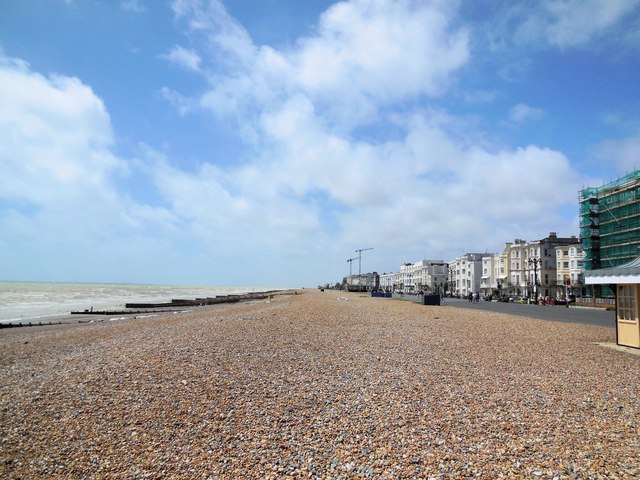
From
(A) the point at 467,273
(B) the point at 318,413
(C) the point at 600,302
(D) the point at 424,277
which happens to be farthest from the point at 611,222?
(D) the point at 424,277

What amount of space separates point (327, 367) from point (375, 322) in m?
10.1

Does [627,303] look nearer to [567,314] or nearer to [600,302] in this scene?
[567,314]

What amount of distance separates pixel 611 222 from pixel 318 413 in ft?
220

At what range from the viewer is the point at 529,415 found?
6379mm

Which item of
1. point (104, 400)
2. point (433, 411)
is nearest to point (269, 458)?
point (433, 411)

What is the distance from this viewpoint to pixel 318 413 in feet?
21.3

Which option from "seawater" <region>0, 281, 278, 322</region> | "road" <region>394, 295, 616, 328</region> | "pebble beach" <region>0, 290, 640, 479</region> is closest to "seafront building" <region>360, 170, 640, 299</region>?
"road" <region>394, 295, 616, 328</region>

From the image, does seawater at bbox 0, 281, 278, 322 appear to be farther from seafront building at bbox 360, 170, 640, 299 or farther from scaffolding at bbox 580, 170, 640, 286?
scaffolding at bbox 580, 170, 640, 286

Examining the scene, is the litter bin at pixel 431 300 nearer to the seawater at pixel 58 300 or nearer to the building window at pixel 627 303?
the building window at pixel 627 303

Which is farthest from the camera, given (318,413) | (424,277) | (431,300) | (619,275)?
(424,277)

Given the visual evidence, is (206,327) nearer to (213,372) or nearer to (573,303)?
(213,372)

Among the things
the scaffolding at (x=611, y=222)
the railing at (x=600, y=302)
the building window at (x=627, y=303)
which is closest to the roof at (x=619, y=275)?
the building window at (x=627, y=303)

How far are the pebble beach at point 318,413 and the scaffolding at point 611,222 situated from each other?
54633mm

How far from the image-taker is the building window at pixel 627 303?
13.0m
